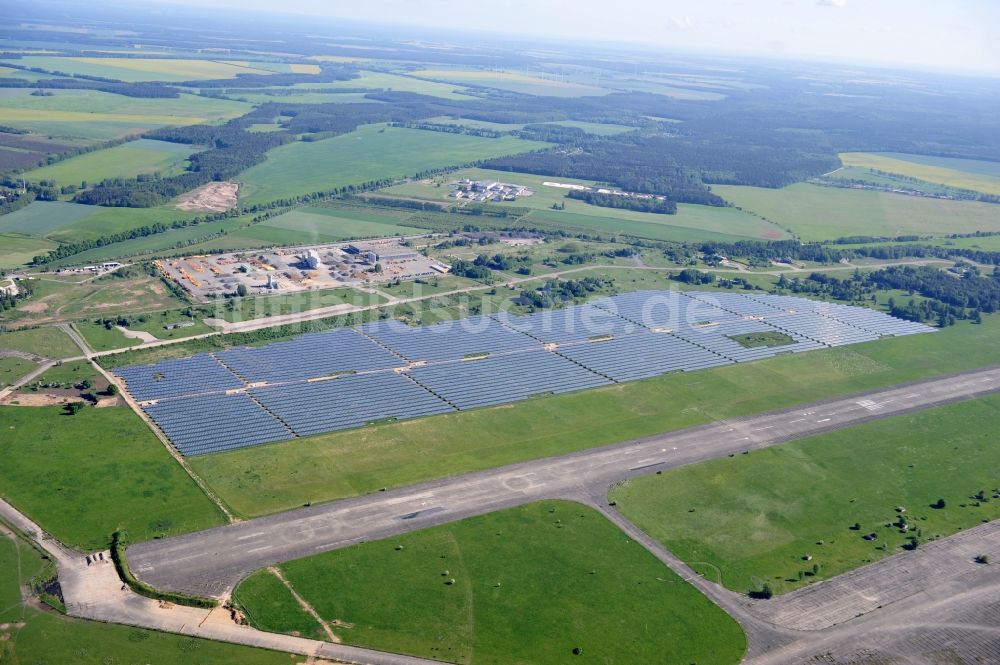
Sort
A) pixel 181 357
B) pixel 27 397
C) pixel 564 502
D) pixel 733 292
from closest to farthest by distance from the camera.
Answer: pixel 564 502
pixel 27 397
pixel 181 357
pixel 733 292

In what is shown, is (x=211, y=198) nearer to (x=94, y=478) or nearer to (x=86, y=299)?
(x=86, y=299)

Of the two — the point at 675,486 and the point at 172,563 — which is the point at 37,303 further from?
the point at 675,486

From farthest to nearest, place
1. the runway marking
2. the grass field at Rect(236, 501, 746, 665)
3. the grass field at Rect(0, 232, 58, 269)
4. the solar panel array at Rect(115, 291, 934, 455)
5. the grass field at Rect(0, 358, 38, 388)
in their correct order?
1. the grass field at Rect(0, 232, 58, 269)
2. the grass field at Rect(0, 358, 38, 388)
3. the solar panel array at Rect(115, 291, 934, 455)
4. the runway marking
5. the grass field at Rect(236, 501, 746, 665)

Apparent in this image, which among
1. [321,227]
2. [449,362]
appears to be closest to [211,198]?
[321,227]

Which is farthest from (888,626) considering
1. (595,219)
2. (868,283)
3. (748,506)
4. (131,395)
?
(595,219)

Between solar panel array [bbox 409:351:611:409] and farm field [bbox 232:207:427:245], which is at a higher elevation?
farm field [bbox 232:207:427:245]

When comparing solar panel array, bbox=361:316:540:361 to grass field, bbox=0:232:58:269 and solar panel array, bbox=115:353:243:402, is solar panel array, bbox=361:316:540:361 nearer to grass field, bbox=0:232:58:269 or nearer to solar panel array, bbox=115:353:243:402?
solar panel array, bbox=115:353:243:402

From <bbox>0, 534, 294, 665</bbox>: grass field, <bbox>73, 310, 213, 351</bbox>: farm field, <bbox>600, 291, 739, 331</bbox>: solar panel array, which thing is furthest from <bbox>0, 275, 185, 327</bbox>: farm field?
<bbox>600, 291, 739, 331</bbox>: solar panel array

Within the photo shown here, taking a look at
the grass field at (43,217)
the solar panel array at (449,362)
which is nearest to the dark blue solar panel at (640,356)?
the solar panel array at (449,362)
